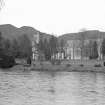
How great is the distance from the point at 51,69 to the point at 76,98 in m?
52.4

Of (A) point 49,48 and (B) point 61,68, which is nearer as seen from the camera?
(B) point 61,68

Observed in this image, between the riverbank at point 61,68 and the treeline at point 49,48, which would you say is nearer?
the riverbank at point 61,68

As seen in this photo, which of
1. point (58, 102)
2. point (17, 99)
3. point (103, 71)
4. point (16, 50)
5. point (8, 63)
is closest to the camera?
point (58, 102)

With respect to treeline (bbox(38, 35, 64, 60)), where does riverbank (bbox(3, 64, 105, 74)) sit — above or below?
below

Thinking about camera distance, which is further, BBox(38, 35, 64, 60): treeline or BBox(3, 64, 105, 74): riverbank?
BBox(38, 35, 64, 60): treeline

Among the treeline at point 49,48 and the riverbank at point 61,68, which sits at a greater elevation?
the treeline at point 49,48

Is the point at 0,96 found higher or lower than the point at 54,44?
lower

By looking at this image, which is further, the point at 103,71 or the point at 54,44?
the point at 54,44

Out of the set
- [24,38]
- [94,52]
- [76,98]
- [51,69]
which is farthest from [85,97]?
[24,38]

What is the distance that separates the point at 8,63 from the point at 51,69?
46.7 ft

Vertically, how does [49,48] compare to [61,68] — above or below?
above

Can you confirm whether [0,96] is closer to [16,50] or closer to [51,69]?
[51,69]

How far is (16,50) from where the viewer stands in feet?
353

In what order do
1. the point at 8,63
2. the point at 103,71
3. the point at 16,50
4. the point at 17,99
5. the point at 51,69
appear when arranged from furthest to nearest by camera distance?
the point at 16,50 → the point at 8,63 → the point at 51,69 → the point at 103,71 → the point at 17,99
